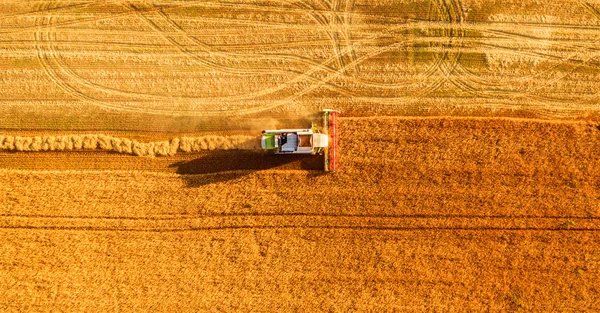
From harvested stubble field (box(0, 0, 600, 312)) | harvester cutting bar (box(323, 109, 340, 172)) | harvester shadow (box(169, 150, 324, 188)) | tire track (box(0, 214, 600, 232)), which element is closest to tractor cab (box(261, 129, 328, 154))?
harvester cutting bar (box(323, 109, 340, 172))

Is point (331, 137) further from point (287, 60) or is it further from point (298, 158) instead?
point (287, 60)

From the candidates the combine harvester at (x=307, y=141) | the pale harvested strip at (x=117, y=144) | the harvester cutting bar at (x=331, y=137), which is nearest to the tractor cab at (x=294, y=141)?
the combine harvester at (x=307, y=141)

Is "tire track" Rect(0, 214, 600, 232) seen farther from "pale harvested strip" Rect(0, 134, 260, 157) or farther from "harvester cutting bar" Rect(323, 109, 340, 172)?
"pale harvested strip" Rect(0, 134, 260, 157)

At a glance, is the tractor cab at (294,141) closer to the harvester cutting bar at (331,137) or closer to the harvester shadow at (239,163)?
the harvester cutting bar at (331,137)

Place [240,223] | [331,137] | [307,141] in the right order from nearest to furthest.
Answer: [307,141] < [240,223] < [331,137]

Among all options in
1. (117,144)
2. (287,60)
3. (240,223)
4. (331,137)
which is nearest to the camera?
(240,223)

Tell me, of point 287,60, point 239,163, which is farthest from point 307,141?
point 287,60
